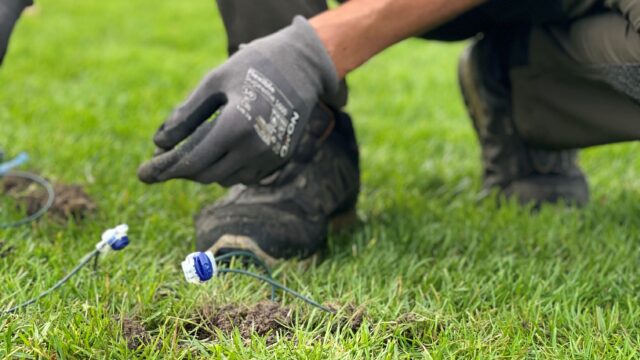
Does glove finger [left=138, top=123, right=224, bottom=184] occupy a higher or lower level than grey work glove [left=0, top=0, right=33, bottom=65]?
lower

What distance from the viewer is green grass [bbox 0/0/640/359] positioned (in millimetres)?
1411

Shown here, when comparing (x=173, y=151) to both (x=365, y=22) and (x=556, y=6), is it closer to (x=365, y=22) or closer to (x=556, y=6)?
(x=365, y=22)

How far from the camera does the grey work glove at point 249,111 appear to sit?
5.03 feet

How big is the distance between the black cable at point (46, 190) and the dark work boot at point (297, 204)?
37 cm

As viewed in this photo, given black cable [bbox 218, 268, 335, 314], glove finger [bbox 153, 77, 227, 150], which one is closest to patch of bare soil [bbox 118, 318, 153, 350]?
black cable [bbox 218, 268, 335, 314]

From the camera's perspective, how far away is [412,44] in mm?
5184

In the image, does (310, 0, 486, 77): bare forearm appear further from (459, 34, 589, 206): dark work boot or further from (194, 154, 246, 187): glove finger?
(459, 34, 589, 206): dark work boot

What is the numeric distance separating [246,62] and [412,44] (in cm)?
374

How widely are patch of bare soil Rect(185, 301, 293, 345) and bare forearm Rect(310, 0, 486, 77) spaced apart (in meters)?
0.48

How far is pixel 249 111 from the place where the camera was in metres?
1.52

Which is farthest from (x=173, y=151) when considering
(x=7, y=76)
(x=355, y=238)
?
(x=7, y=76)

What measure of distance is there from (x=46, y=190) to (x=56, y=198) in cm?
11

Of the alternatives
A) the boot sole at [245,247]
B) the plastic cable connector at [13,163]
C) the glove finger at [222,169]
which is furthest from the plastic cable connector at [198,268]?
the plastic cable connector at [13,163]

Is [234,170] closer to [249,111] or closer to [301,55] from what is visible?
[249,111]
